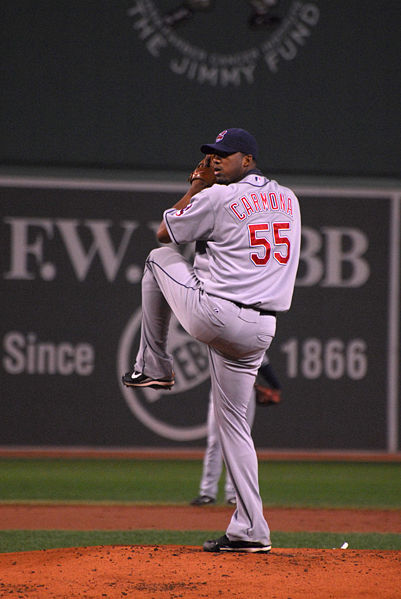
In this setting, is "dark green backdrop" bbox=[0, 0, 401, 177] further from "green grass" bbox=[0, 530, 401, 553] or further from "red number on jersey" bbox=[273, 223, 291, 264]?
"red number on jersey" bbox=[273, 223, 291, 264]

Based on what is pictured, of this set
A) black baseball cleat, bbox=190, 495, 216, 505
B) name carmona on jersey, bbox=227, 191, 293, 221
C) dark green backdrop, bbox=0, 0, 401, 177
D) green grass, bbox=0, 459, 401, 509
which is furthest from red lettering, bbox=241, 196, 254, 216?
dark green backdrop, bbox=0, 0, 401, 177

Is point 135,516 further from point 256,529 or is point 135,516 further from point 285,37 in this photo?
point 285,37

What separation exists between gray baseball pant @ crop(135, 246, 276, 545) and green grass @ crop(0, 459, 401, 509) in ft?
9.80

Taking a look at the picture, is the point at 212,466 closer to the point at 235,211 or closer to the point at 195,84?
the point at 235,211

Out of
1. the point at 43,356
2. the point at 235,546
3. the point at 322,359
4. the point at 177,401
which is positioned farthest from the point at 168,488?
the point at 235,546

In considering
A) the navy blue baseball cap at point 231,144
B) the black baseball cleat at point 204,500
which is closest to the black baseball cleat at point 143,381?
the navy blue baseball cap at point 231,144

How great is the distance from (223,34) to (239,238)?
664cm

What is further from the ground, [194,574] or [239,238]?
[239,238]

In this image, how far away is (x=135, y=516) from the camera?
6.10 m

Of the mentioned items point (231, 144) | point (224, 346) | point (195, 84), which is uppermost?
point (195, 84)

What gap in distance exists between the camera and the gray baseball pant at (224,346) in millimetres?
3648

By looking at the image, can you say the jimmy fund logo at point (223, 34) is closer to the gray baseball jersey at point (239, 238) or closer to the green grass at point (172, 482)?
the green grass at point (172, 482)

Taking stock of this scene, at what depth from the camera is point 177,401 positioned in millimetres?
9227

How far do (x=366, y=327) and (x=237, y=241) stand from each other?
612 cm
